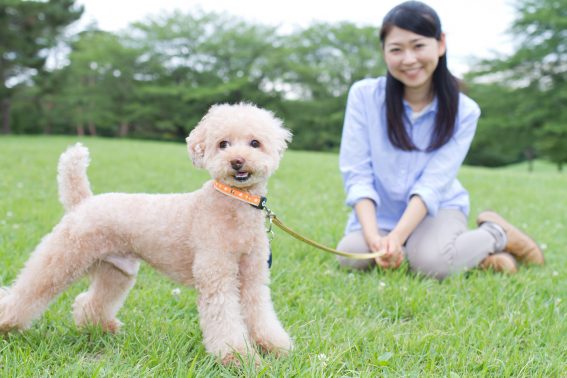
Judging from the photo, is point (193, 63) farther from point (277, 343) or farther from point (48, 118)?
point (277, 343)

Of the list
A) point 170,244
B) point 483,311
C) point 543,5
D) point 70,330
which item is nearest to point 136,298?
point 70,330

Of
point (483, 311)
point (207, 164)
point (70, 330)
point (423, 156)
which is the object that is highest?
point (207, 164)

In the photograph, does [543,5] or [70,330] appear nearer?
[70,330]

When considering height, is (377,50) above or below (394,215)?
above

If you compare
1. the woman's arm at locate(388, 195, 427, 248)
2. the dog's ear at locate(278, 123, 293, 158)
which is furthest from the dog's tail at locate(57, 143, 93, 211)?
the woman's arm at locate(388, 195, 427, 248)

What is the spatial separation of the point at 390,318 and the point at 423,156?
157 centimetres

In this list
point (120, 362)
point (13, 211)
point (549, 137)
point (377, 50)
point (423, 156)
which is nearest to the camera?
point (120, 362)

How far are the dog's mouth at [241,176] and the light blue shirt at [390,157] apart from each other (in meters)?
1.72

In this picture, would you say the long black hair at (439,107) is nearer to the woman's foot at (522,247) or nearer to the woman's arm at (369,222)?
the woman's arm at (369,222)

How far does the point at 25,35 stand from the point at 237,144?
29121mm

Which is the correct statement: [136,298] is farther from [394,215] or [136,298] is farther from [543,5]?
[543,5]

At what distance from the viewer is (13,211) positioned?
187 inches

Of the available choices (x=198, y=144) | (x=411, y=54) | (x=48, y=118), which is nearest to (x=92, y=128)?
(x=48, y=118)

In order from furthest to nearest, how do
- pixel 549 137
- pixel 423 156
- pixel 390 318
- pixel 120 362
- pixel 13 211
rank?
1. pixel 549 137
2. pixel 13 211
3. pixel 423 156
4. pixel 390 318
5. pixel 120 362
